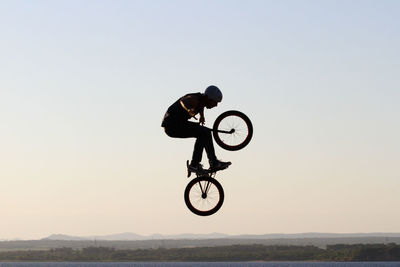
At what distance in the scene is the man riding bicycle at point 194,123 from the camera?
30906 millimetres

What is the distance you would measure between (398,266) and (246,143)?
467ft

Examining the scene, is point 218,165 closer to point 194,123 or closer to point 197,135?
point 197,135

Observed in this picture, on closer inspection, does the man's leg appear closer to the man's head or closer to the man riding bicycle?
the man riding bicycle

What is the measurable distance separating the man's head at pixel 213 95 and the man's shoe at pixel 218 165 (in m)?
2.35

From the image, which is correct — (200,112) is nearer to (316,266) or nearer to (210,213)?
(210,213)

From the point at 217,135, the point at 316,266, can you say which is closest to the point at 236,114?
the point at 217,135

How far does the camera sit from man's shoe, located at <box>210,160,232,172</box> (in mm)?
32084

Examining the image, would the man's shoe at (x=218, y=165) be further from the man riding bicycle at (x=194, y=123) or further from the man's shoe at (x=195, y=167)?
the man's shoe at (x=195, y=167)

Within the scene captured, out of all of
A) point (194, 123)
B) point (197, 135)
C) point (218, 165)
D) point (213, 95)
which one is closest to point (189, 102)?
point (213, 95)

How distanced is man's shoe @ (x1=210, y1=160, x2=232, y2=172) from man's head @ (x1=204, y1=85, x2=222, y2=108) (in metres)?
2.35

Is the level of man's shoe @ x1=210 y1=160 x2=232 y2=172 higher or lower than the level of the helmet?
lower

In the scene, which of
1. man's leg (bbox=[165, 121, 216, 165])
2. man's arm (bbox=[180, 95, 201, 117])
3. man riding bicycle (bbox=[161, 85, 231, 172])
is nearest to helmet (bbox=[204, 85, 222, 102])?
man riding bicycle (bbox=[161, 85, 231, 172])

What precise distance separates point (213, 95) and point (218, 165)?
281 cm

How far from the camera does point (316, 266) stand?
19962cm
